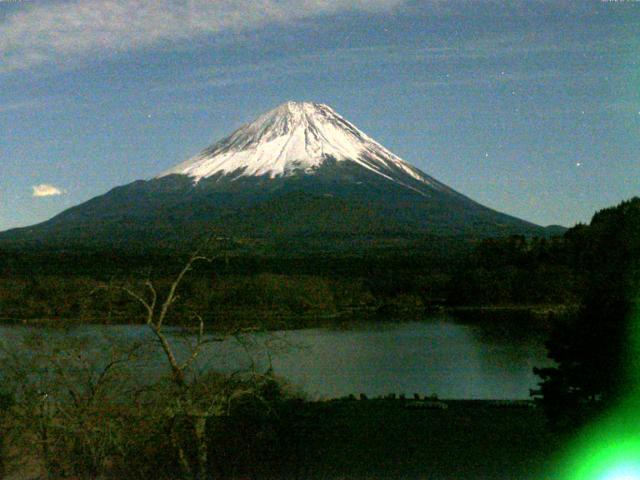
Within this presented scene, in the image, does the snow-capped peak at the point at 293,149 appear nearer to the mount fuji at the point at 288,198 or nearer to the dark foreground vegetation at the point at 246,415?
the mount fuji at the point at 288,198

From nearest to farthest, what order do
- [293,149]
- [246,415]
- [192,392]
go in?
[192,392], [246,415], [293,149]

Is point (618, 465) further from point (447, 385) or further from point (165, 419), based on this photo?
point (447, 385)

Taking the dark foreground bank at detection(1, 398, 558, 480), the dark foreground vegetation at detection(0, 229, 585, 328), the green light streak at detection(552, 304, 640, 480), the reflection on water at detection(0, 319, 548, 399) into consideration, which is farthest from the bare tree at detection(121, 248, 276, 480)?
the dark foreground vegetation at detection(0, 229, 585, 328)

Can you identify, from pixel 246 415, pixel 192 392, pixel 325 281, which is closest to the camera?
pixel 192 392

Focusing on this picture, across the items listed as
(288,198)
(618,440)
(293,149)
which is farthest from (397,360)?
(293,149)

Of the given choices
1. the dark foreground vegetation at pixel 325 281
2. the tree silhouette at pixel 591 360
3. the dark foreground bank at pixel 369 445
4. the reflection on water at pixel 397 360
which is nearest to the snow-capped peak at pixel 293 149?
the dark foreground vegetation at pixel 325 281

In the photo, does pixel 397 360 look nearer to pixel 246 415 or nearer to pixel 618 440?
pixel 246 415
